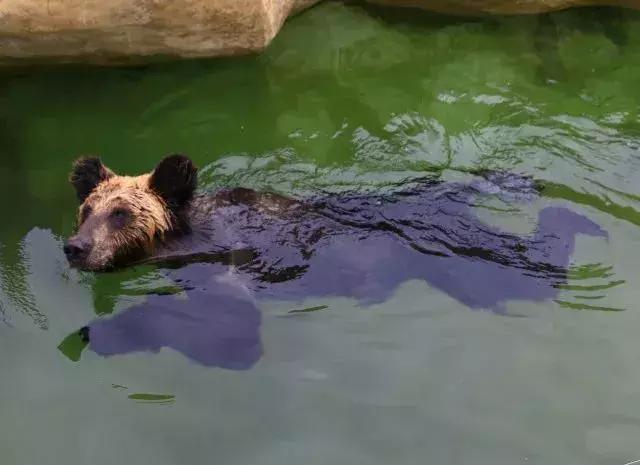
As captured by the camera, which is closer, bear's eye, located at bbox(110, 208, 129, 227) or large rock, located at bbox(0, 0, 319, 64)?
bear's eye, located at bbox(110, 208, 129, 227)

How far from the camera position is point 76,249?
17.9ft

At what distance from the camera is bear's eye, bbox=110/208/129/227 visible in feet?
19.3

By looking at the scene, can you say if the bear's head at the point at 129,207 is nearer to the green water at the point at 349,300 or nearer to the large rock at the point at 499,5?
the green water at the point at 349,300

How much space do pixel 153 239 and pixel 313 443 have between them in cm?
219

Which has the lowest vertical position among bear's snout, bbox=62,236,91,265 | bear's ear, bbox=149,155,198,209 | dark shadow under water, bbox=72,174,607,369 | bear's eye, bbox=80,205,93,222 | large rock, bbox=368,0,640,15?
dark shadow under water, bbox=72,174,607,369

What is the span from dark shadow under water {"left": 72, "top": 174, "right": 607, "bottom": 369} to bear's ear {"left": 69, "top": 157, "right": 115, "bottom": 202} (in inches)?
34.9

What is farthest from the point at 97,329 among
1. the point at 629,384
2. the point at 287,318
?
the point at 629,384

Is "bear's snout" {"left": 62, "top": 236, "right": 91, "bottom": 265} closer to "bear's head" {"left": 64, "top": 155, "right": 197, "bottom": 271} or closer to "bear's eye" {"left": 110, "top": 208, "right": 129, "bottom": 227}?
"bear's head" {"left": 64, "top": 155, "right": 197, "bottom": 271}

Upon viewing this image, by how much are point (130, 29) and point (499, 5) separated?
15.2 ft

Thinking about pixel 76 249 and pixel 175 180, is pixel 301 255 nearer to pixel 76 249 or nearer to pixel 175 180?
pixel 175 180

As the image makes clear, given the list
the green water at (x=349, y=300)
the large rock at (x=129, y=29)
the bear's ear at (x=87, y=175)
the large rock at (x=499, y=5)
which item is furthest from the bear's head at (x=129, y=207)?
the large rock at (x=499, y=5)

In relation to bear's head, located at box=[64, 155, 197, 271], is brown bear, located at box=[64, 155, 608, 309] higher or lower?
lower

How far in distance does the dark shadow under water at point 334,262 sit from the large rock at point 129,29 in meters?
2.29

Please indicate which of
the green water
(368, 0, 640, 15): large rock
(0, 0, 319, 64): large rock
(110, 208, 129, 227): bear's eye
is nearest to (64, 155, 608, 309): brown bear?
(110, 208, 129, 227): bear's eye
